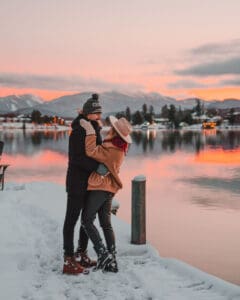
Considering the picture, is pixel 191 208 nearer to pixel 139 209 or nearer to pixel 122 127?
pixel 139 209

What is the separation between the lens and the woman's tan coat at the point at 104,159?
5688 millimetres

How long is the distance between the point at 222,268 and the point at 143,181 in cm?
289

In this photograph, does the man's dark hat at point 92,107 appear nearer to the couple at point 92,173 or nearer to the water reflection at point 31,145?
the couple at point 92,173

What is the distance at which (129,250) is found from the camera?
6746 mm

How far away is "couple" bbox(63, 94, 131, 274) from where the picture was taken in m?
5.69

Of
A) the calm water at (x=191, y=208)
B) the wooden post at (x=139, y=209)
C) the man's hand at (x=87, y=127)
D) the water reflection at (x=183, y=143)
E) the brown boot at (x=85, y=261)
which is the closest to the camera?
the man's hand at (x=87, y=127)

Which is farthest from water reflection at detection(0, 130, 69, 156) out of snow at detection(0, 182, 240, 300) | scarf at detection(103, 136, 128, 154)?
scarf at detection(103, 136, 128, 154)

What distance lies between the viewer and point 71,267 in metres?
5.71

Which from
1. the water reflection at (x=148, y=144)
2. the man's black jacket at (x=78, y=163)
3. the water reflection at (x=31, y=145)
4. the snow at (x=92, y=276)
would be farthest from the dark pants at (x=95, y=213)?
the water reflection at (x=148, y=144)

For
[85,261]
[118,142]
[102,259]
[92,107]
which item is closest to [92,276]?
[102,259]

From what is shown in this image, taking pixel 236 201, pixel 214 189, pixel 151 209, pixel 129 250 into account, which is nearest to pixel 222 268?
pixel 129 250

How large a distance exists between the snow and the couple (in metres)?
0.27

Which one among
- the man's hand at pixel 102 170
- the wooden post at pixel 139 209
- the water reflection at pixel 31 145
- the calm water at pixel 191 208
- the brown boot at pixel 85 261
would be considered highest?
the man's hand at pixel 102 170

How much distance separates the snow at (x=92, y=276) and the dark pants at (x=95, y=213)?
15.8 inches
